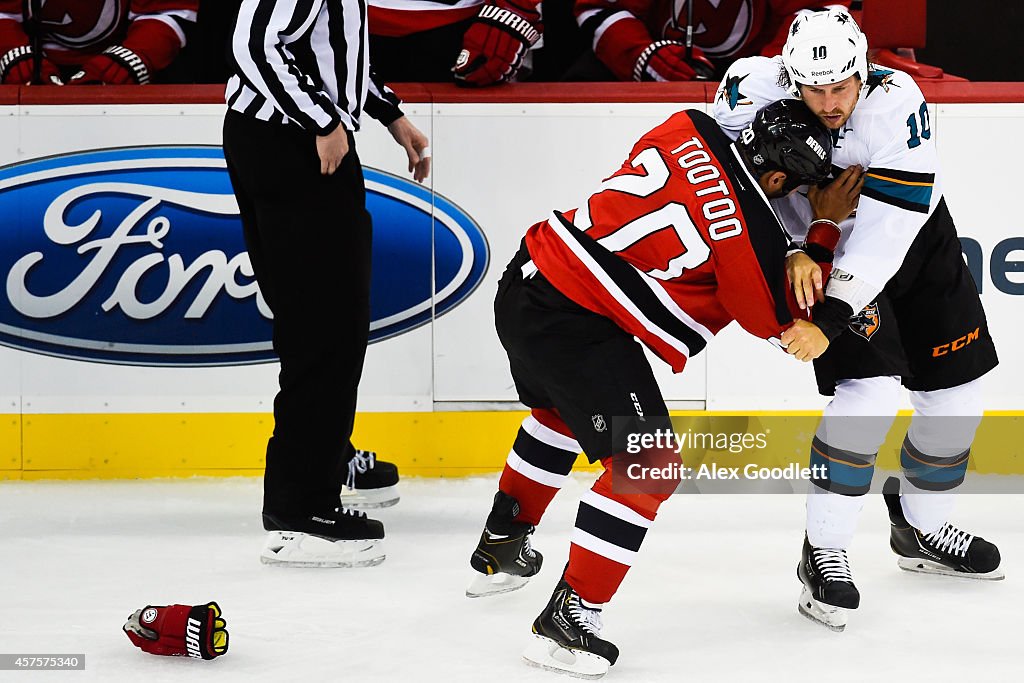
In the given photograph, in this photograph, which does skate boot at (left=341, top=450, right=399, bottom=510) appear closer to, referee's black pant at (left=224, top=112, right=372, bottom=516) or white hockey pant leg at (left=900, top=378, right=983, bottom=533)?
referee's black pant at (left=224, top=112, right=372, bottom=516)

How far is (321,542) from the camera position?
2523 mm

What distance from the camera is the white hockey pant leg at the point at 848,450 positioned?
7.22 ft

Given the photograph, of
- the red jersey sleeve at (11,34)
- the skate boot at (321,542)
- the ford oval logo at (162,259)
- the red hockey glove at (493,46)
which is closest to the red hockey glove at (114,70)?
the red jersey sleeve at (11,34)

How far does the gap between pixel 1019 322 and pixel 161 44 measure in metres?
2.53

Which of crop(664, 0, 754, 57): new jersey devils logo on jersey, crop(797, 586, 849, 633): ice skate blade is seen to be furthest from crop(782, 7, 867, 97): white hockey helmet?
crop(664, 0, 754, 57): new jersey devils logo on jersey

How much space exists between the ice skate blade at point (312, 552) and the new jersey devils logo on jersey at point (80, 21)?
6.31 ft

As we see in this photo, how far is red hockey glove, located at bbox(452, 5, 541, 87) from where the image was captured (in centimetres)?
325

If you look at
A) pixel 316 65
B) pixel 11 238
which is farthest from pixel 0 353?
pixel 316 65

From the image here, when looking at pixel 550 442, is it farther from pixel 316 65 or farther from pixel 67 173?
pixel 67 173

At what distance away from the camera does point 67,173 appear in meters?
3.19

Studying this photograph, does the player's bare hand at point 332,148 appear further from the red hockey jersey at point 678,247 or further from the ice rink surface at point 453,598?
the ice rink surface at point 453,598

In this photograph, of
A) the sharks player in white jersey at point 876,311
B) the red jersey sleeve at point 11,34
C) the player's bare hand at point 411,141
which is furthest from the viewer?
the red jersey sleeve at point 11,34

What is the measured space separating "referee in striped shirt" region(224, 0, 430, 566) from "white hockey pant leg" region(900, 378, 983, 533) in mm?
1122

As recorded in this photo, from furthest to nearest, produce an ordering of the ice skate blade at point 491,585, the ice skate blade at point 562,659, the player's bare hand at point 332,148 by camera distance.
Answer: the player's bare hand at point 332,148
the ice skate blade at point 491,585
the ice skate blade at point 562,659
